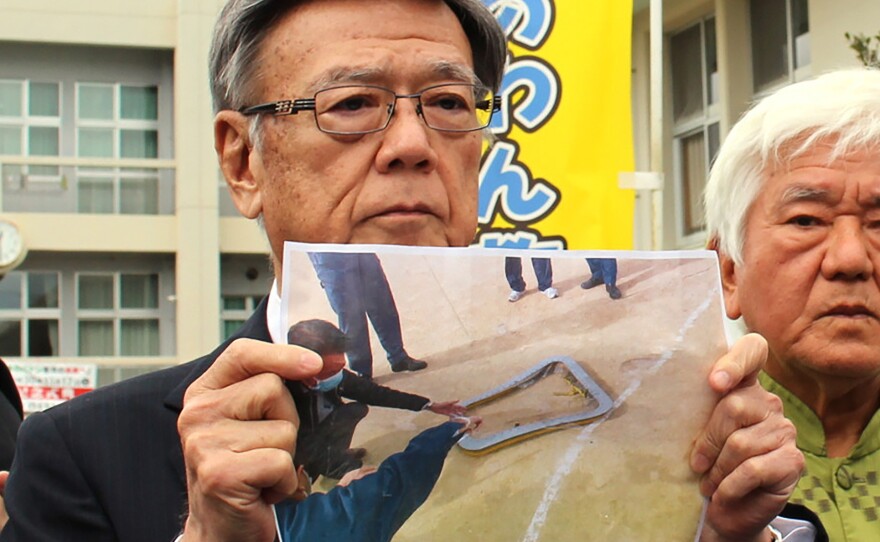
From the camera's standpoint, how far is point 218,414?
3.01 feet

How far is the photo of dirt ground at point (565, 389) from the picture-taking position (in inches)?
37.0

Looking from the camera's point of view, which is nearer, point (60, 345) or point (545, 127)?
point (545, 127)

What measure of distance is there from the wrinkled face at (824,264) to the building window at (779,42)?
6.64m

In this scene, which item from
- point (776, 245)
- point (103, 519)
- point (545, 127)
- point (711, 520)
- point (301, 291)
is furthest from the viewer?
point (545, 127)

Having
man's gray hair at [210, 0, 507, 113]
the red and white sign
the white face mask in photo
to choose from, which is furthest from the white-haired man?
the red and white sign

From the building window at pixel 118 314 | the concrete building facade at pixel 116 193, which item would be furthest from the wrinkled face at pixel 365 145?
the building window at pixel 118 314

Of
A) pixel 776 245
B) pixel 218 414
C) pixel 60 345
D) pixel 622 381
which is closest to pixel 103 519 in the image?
pixel 218 414

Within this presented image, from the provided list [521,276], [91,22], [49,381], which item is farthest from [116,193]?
[521,276]

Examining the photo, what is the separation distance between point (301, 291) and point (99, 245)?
49.3ft

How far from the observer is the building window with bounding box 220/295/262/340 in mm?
16031

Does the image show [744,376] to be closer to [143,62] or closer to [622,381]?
[622,381]

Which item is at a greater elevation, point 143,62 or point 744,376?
point 143,62

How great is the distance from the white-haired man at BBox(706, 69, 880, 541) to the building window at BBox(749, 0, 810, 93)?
659cm

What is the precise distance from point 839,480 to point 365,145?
0.73 metres
